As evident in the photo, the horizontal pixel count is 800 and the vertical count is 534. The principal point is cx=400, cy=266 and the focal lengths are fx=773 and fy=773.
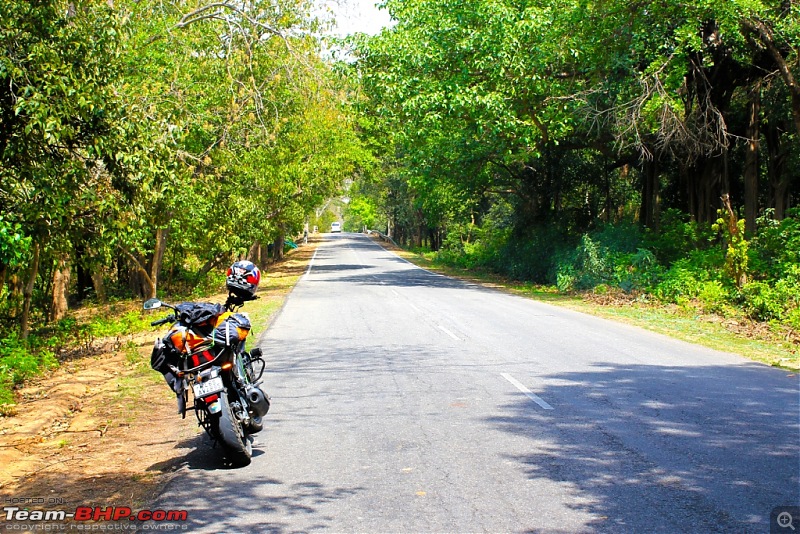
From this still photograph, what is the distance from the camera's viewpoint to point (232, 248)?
2858cm

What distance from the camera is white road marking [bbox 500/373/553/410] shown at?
8.66m

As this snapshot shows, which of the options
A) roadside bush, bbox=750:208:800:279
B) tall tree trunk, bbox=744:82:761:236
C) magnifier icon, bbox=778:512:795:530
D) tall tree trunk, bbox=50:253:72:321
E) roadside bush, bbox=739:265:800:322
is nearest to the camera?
magnifier icon, bbox=778:512:795:530

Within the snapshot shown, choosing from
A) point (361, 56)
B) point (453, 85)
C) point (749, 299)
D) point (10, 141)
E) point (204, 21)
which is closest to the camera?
point (10, 141)

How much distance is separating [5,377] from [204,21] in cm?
1197

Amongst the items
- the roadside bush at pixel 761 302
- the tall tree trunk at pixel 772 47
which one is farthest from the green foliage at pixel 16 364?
the tall tree trunk at pixel 772 47

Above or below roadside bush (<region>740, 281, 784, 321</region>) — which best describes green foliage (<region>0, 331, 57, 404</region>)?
below

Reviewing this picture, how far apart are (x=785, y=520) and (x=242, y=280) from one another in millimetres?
4840

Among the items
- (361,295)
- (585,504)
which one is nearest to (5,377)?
(585,504)

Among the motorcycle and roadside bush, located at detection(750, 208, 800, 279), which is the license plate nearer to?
the motorcycle

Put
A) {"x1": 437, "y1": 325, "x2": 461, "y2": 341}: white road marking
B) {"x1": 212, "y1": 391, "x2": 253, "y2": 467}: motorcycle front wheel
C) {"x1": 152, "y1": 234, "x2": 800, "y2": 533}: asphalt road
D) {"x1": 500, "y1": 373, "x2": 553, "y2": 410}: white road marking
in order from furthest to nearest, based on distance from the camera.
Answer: {"x1": 437, "y1": 325, "x2": 461, "y2": 341}: white road marking
{"x1": 500, "y1": 373, "x2": 553, "y2": 410}: white road marking
{"x1": 212, "y1": 391, "x2": 253, "y2": 467}: motorcycle front wheel
{"x1": 152, "y1": 234, "x2": 800, "y2": 533}: asphalt road

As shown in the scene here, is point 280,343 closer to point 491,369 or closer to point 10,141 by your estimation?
point 491,369

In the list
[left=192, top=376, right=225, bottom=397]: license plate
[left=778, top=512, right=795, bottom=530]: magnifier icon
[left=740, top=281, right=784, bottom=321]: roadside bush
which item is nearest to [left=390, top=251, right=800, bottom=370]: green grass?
[left=740, top=281, right=784, bottom=321]: roadside bush

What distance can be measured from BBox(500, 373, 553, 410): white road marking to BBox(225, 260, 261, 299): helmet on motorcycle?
351 cm

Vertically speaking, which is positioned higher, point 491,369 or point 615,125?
point 615,125
